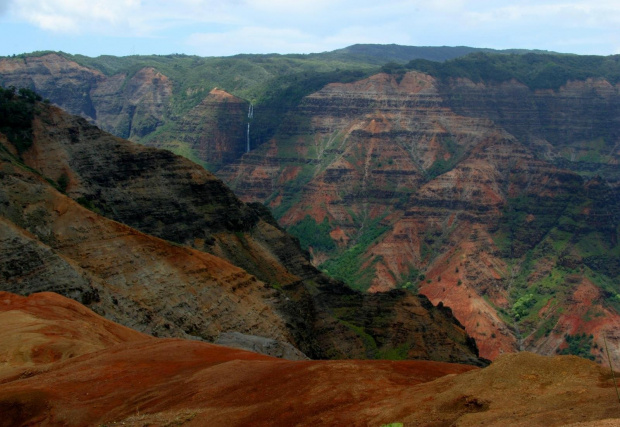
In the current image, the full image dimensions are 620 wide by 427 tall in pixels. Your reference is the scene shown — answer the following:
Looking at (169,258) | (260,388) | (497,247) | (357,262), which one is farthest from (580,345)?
(260,388)

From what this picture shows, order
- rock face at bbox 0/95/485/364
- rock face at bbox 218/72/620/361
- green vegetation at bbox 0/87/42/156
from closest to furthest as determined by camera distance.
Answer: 1. rock face at bbox 0/95/485/364
2. green vegetation at bbox 0/87/42/156
3. rock face at bbox 218/72/620/361

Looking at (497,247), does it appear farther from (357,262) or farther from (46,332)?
(46,332)

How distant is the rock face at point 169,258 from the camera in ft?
228

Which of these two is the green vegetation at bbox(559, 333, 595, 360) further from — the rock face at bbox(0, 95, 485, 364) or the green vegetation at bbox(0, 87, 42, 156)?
the green vegetation at bbox(0, 87, 42, 156)

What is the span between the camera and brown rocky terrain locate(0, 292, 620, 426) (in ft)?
98.1

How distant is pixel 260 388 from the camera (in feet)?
124

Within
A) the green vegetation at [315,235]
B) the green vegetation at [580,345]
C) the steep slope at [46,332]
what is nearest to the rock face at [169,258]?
the steep slope at [46,332]

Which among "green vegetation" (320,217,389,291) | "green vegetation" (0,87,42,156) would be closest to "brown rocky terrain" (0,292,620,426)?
"green vegetation" (0,87,42,156)

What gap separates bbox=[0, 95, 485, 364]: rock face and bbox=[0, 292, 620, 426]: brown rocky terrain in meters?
16.1

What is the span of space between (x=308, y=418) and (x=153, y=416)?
7.82 meters

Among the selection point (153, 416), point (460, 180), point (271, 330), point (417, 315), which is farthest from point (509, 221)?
point (153, 416)

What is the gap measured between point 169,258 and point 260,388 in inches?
1700

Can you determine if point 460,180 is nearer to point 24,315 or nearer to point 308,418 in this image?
point 24,315

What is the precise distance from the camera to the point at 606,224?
173 m
